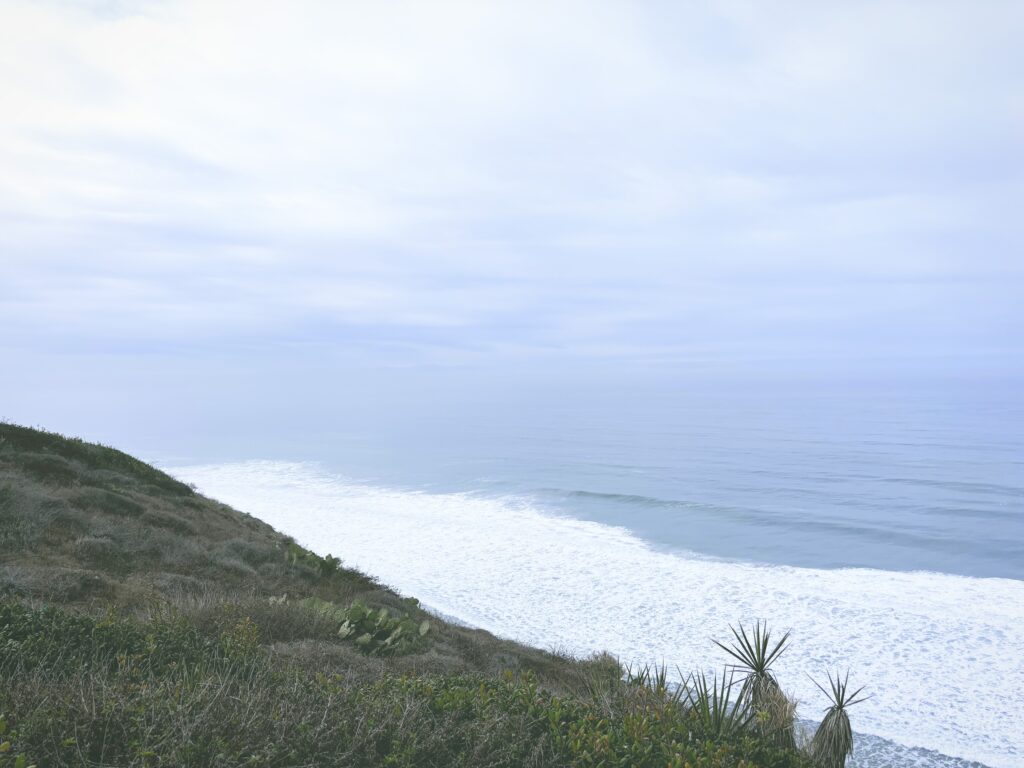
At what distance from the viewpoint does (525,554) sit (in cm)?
2634

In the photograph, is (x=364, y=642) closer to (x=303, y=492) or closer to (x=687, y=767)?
(x=687, y=767)

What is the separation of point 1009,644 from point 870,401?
102000 mm

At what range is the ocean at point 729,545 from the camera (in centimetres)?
1550

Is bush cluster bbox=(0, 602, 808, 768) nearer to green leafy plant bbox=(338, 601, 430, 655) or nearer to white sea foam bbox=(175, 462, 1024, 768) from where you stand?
green leafy plant bbox=(338, 601, 430, 655)

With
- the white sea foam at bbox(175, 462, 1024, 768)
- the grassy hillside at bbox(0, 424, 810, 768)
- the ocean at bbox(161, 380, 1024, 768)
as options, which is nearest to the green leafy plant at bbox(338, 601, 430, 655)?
the grassy hillside at bbox(0, 424, 810, 768)

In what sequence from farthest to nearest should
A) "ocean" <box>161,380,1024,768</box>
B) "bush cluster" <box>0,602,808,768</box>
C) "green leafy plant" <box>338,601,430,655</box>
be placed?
1. "ocean" <box>161,380,1024,768</box>
2. "green leafy plant" <box>338,601,430,655</box>
3. "bush cluster" <box>0,602,808,768</box>

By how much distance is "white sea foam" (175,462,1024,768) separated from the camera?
14.0 metres

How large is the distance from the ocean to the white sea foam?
0.26 feet

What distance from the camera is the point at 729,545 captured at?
2831 centimetres

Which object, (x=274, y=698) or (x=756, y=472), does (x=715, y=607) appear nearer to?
(x=274, y=698)

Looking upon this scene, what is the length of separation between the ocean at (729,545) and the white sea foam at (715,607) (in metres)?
0.08

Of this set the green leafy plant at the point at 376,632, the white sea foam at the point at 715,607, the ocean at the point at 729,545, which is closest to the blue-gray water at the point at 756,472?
the ocean at the point at 729,545

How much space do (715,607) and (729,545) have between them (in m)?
8.37

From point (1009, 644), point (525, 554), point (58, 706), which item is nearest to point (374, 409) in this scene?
point (525, 554)
